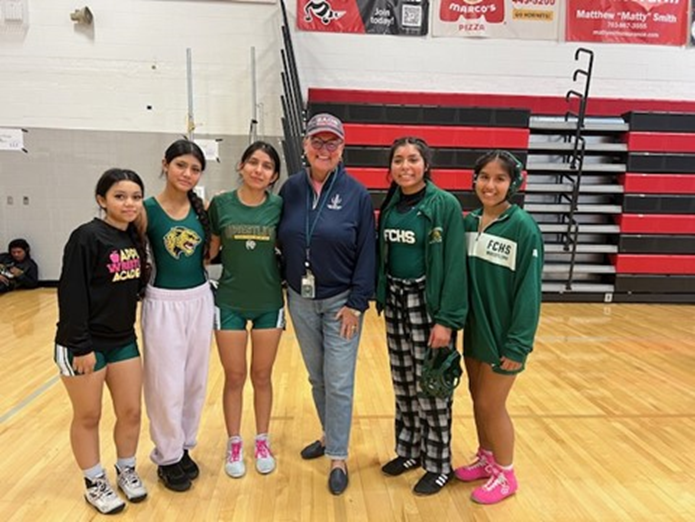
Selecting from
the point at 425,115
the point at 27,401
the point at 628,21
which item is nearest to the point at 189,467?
the point at 27,401

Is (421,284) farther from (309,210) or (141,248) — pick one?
(141,248)

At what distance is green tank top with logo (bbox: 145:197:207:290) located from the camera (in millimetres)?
2014

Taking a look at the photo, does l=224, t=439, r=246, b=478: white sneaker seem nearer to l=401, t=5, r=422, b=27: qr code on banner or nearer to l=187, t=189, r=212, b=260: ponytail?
l=187, t=189, r=212, b=260: ponytail

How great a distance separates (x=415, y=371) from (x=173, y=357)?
1.03 meters

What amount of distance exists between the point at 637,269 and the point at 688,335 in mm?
1673

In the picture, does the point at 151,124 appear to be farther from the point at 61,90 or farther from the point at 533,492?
the point at 533,492

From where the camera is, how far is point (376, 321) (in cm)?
525

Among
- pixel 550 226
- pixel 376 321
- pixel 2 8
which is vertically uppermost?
pixel 2 8

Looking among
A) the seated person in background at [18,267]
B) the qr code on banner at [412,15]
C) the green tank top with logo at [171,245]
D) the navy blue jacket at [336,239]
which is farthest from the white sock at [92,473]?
the qr code on banner at [412,15]

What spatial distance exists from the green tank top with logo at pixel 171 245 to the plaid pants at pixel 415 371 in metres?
0.85

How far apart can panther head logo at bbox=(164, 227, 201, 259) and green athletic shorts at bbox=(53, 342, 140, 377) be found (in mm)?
412

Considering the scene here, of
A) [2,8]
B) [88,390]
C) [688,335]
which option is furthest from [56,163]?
[688,335]

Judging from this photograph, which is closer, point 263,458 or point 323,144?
point 323,144

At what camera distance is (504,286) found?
1.98 meters
